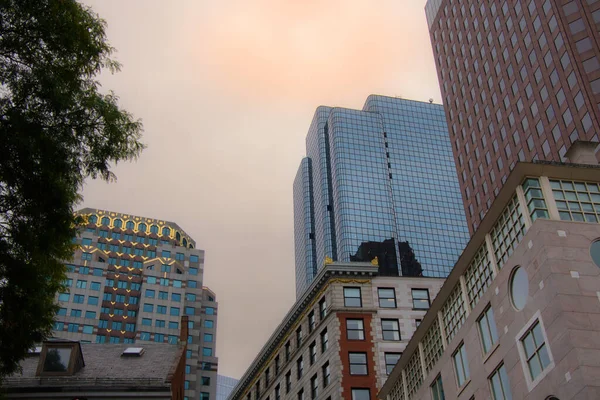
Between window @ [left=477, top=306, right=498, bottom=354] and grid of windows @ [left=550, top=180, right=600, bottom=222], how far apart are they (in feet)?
19.3

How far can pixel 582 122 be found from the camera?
85500 mm

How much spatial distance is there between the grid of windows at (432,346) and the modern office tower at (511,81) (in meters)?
48.1

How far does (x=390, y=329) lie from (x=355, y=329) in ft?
10.5

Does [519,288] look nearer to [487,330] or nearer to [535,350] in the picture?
[535,350]

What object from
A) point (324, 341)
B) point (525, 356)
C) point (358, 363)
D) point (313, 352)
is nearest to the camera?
point (525, 356)

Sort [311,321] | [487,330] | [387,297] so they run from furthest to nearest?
1. [311,321]
2. [387,297]
3. [487,330]

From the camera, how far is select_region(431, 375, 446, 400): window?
4116cm

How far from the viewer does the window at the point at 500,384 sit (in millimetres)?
33531

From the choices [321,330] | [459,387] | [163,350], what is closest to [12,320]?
[459,387]

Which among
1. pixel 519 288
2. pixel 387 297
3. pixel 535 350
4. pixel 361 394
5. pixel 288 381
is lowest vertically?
pixel 535 350

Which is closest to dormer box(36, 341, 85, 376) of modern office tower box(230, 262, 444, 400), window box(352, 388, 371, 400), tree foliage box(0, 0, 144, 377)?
tree foliage box(0, 0, 144, 377)

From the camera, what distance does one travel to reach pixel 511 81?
103m

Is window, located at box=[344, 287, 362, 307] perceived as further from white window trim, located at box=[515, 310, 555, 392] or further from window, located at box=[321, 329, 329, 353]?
white window trim, located at box=[515, 310, 555, 392]

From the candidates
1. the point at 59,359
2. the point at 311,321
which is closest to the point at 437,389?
the point at 59,359
